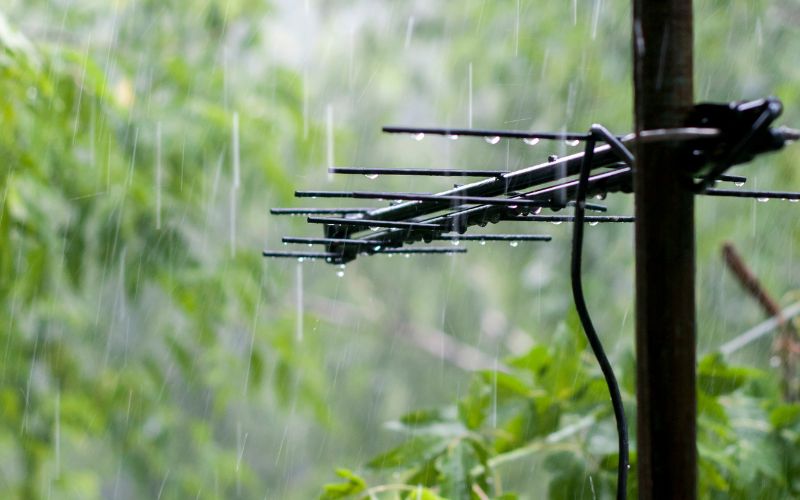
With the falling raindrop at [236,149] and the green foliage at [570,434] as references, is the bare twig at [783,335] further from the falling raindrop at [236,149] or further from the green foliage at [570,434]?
the falling raindrop at [236,149]

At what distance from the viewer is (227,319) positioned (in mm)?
3096

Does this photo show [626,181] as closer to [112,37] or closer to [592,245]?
[112,37]

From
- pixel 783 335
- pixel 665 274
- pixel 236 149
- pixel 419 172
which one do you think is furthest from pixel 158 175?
pixel 665 274

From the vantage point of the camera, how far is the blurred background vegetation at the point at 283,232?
5.02ft

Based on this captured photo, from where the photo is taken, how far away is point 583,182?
69cm

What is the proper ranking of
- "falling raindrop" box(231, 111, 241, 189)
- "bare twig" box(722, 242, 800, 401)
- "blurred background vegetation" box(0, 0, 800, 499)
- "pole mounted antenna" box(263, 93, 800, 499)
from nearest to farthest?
"pole mounted antenna" box(263, 93, 800, 499) → "blurred background vegetation" box(0, 0, 800, 499) → "bare twig" box(722, 242, 800, 401) → "falling raindrop" box(231, 111, 241, 189)

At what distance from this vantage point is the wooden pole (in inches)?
24.1

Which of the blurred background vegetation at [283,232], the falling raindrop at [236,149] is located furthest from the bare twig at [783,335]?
the falling raindrop at [236,149]

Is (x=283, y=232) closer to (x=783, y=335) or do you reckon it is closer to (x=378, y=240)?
(x=783, y=335)

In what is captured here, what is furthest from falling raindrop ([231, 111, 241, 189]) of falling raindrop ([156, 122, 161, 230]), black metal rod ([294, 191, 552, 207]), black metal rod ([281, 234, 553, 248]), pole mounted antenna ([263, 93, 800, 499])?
black metal rod ([294, 191, 552, 207])

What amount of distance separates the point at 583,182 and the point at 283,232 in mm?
3231

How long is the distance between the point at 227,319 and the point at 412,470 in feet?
6.11

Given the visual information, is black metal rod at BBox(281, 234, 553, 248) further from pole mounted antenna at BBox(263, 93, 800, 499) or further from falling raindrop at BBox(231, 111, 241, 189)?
falling raindrop at BBox(231, 111, 241, 189)

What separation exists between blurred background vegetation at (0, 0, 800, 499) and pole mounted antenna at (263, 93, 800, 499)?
0.44 metres
